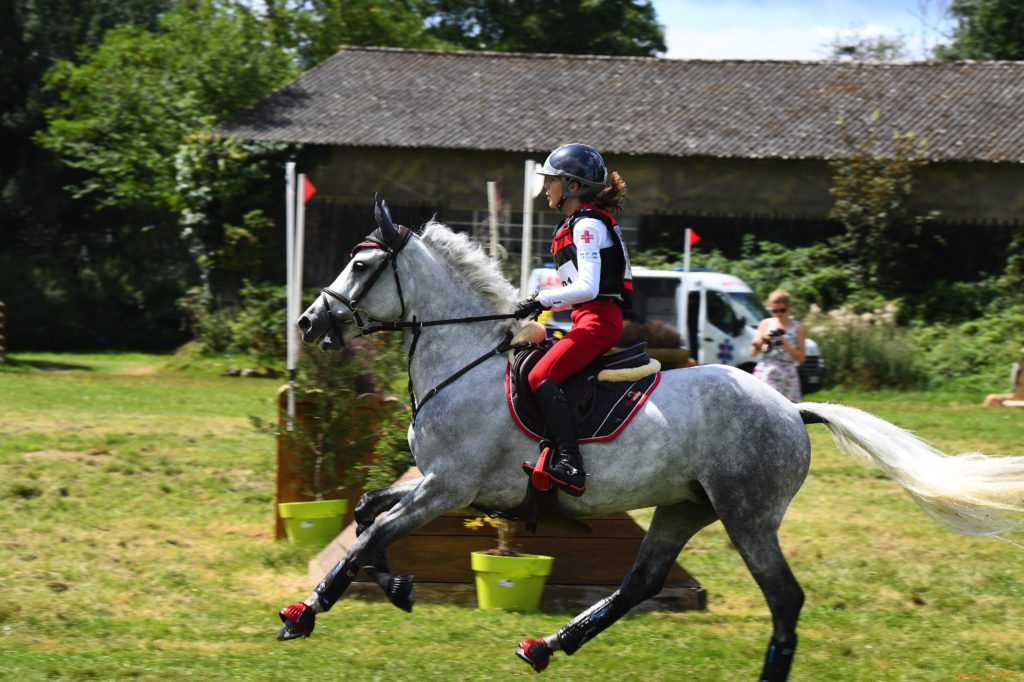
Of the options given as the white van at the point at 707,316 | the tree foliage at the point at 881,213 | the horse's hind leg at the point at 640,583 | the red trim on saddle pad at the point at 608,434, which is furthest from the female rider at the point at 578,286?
the tree foliage at the point at 881,213

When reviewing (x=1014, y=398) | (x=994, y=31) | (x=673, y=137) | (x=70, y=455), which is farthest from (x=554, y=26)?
(x=70, y=455)

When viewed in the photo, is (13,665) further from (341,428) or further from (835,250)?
(835,250)

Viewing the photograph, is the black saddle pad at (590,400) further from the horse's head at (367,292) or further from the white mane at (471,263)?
the horse's head at (367,292)

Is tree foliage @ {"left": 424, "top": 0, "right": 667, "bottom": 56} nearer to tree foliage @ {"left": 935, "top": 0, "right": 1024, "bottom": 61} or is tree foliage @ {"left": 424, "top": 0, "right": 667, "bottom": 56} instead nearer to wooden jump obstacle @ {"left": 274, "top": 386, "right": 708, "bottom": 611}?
tree foliage @ {"left": 935, "top": 0, "right": 1024, "bottom": 61}

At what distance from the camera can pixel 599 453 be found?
6.08 m

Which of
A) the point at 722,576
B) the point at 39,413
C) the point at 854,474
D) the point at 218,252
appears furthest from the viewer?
the point at 218,252

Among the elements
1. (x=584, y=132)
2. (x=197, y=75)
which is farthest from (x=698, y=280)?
(x=197, y=75)

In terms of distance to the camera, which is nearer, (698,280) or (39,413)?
(39,413)

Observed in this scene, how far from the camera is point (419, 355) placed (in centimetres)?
644

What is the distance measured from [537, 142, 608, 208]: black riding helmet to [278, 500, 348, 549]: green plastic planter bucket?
3958mm

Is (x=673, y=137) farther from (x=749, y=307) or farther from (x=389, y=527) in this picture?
(x=389, y=527)

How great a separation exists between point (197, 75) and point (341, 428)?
80.0 ft

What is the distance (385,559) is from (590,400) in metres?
1.30

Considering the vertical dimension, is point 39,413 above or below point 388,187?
below
